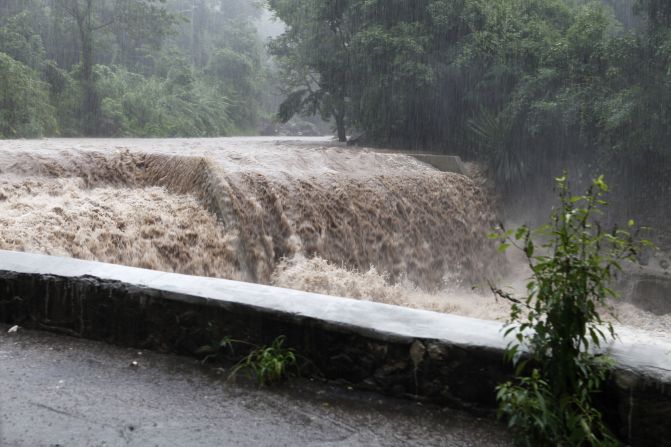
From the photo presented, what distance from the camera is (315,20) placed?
1520cm

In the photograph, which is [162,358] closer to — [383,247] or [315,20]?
[383,247]

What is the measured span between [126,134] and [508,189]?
1446 centimetres

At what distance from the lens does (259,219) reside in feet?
25.0

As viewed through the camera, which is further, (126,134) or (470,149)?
(126,134)

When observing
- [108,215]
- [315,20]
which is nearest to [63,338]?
[108,215]

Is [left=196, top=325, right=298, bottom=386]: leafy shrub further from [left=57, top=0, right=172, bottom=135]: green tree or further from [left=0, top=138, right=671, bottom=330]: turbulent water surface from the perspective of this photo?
[left=57, top=0, right=172, bottom=135]: green tree

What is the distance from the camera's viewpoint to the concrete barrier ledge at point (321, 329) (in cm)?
238

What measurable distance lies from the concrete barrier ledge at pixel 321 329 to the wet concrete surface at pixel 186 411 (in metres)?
0.12

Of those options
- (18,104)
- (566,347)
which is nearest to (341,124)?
(18,104)

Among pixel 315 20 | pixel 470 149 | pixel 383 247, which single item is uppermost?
pixel 315 20

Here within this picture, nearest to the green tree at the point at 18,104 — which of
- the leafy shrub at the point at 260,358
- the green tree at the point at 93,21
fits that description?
the green tree at the point at 93,21

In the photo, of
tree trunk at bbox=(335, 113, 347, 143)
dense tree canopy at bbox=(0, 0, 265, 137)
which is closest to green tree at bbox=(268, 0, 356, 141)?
tree trunk at bbox=(335, 113, 347, 143)

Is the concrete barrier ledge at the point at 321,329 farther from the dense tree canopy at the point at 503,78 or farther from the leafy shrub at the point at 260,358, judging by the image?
the dense tree canopy at the point at 503,78

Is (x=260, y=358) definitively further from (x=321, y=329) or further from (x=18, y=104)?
(x=18, y=104)
